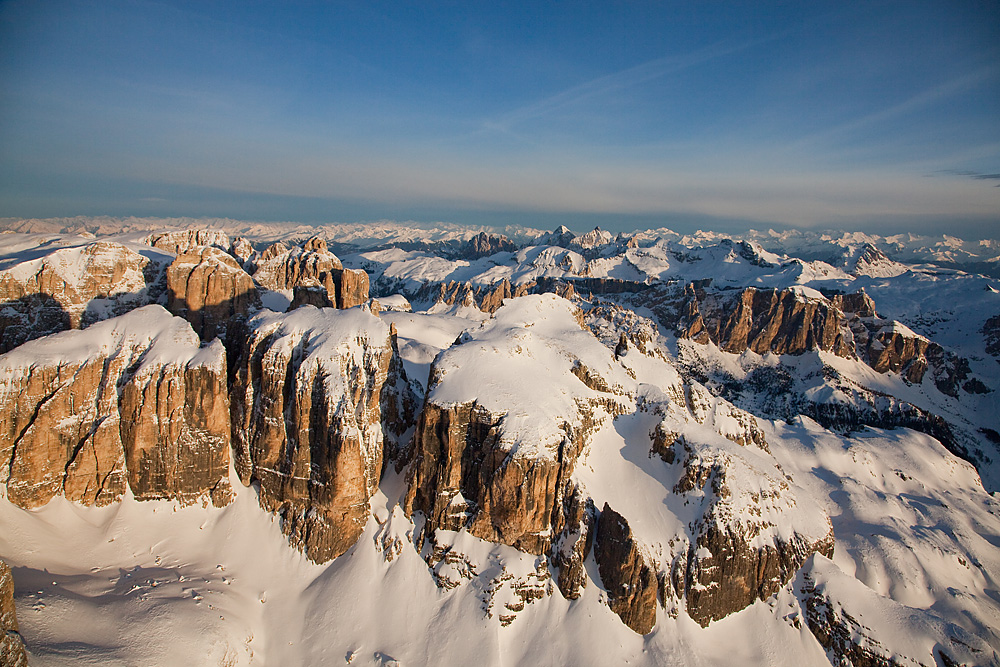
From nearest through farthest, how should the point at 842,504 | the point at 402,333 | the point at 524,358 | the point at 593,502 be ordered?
the point at 593,502, the point at 524,358, the point at 842,504, the point at 402,333

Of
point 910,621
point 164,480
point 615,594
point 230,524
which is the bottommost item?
point 910,621

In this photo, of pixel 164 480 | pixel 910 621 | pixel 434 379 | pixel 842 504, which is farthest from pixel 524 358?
pixel 842 504

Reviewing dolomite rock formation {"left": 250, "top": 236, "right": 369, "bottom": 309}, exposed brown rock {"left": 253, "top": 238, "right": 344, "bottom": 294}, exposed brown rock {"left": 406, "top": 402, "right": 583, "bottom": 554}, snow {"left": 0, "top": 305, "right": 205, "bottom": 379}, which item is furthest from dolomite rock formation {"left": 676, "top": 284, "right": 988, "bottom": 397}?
snow {"left": 0, "top": 305, "right": 205, "bottom": 379}

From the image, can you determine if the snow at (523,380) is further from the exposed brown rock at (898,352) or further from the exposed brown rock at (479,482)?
the exposed brown rock at (898,352)

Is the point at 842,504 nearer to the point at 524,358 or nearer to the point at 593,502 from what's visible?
the point at 593,502

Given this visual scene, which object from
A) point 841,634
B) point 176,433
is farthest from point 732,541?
point 176,433
